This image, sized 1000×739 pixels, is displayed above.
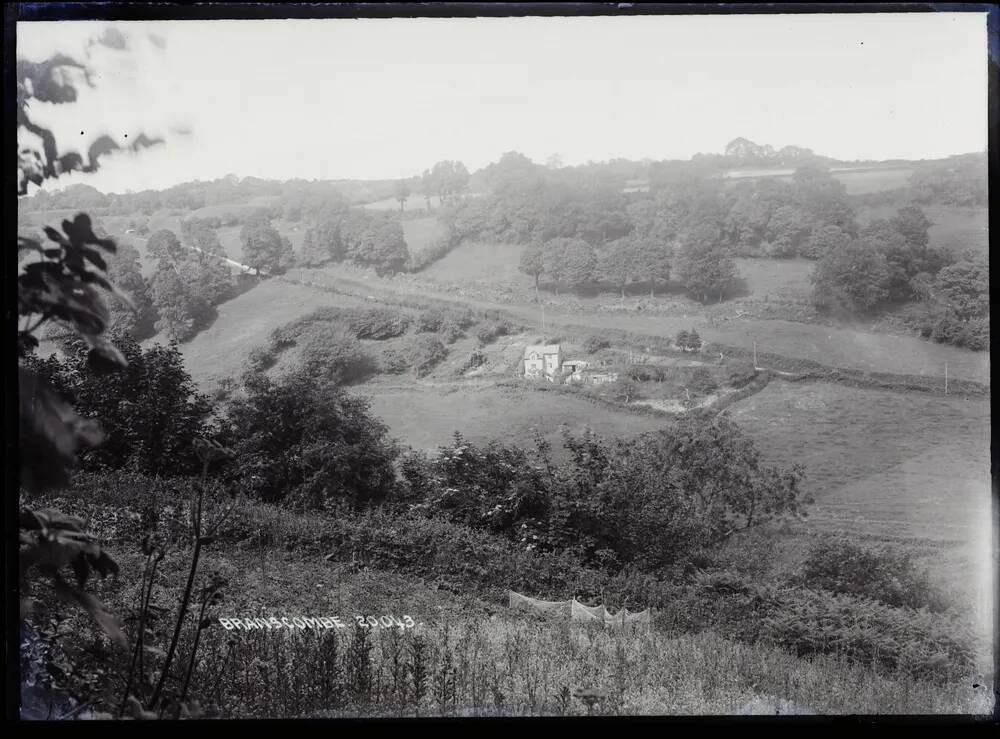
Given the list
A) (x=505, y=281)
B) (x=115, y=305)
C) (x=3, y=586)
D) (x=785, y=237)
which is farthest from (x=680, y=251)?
(x=3, y=586)

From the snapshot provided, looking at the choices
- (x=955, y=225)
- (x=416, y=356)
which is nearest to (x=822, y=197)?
(x=955, y=225)

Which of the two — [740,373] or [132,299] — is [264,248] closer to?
[132,299]

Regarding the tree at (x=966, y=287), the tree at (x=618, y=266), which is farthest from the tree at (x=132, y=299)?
the tree at (x=966, y=287)

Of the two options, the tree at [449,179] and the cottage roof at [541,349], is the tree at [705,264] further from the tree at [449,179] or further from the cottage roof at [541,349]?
the tree at [449,179]

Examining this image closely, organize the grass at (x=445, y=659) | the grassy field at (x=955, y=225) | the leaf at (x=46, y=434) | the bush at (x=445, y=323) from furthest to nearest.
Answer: the bush at (x=445, y=323)
the grassy field at (x=955, y=225)
the grass at (x=445, y=659)
the leaf at (x=46, y=434)

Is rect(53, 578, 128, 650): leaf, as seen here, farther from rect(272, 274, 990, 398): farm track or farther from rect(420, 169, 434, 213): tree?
rect(420, 169, 434, 213): tree
